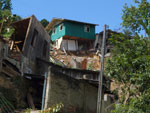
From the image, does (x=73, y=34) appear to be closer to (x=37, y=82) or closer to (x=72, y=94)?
(x=37, y=82)

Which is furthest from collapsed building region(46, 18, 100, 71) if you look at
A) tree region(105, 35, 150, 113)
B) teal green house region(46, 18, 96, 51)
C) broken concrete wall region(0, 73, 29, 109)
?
tree region(105, 35, 150, 113)

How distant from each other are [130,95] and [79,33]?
23.4m

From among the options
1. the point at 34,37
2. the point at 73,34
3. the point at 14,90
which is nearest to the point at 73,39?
the point at 73,34

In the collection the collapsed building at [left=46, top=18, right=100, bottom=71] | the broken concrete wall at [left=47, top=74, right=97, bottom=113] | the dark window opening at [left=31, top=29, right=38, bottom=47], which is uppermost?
the collapsed building at [left=46, top=18, right=100, bottom=71]

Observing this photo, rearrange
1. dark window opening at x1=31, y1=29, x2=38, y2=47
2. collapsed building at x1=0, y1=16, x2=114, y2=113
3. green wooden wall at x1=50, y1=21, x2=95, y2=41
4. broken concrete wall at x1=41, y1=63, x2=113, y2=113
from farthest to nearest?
green wooden wall at x1=50, y1=21, x2=95, y2=41 → dark window opening at x1=31, y1=29, x2=38, y2=47 → collapsed building at x1=0, y1=16, x2=114, y2=113 → broken concrete wall at x1=41, y1=63, x2=113, y2=113

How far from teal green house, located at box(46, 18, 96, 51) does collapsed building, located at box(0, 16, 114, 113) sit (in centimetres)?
1601

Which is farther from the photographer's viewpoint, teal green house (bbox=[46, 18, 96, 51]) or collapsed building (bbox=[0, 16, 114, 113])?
teal green house (bbox=[46, 18, 96, 51])

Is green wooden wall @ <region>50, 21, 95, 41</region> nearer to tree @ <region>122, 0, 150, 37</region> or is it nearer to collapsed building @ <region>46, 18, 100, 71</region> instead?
collapsed building @ <region>46, 18, 100, 71</region>

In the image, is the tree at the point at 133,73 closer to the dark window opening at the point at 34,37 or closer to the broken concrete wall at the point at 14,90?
the broken concrete wall at the point at 14,90

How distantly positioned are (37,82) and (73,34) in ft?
65.5

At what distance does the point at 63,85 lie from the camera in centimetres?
1197

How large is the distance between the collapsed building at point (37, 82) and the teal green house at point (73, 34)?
16.0 m

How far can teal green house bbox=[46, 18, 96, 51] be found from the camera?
34062 mm

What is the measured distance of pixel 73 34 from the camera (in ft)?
112
